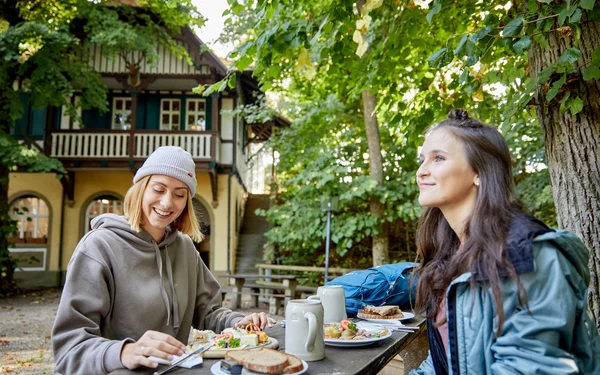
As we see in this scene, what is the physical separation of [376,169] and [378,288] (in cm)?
708

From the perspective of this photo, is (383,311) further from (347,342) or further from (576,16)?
(576,16)

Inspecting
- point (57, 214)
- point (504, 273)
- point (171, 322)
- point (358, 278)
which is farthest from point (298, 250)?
point (504, 273)

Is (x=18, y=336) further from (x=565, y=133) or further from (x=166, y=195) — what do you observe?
(x=565, y=133)

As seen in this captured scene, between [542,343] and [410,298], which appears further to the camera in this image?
[410,298]

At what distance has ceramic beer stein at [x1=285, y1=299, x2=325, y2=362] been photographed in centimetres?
142

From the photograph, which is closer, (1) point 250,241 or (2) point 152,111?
(2) point 152,111

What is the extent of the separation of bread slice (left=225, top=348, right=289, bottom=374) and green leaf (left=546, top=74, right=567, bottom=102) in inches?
82.2

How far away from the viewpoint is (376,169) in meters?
9.58

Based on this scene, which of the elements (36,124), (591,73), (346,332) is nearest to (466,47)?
(591,73)

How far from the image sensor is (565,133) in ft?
8.89

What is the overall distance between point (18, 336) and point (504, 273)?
7643mm

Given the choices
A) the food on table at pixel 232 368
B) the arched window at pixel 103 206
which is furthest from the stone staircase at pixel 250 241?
the food on table at pixel 232 368

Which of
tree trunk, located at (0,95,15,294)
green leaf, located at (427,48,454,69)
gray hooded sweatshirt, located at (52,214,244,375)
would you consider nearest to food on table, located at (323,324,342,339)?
gray hooded sweatshirt, located at (52,214,244,375)

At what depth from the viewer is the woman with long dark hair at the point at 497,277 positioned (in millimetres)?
1177
